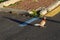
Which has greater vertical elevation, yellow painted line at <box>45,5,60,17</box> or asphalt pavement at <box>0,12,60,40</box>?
yellow painted line at <box>45,5,60,17</box>

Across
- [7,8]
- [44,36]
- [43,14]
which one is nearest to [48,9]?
[43,14]

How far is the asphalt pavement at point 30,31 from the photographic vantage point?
994 cm

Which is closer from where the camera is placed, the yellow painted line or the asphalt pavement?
the asphalt pavement

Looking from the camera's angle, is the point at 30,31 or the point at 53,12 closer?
the point at 30,31

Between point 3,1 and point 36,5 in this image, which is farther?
point 3,1

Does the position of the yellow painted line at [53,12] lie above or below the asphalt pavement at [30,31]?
above

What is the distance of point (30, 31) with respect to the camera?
34.7ft

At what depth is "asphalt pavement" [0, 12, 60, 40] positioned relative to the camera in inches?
391

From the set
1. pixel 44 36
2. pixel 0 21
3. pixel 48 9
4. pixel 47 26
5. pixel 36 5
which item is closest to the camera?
pixel 44 36

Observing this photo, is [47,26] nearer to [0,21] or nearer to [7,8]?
[0,21]

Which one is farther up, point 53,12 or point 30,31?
point 53,12

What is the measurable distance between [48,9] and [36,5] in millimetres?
1598

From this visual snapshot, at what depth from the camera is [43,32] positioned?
1035cm

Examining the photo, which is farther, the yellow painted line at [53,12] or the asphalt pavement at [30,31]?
the yellow painted line at [53,12]
